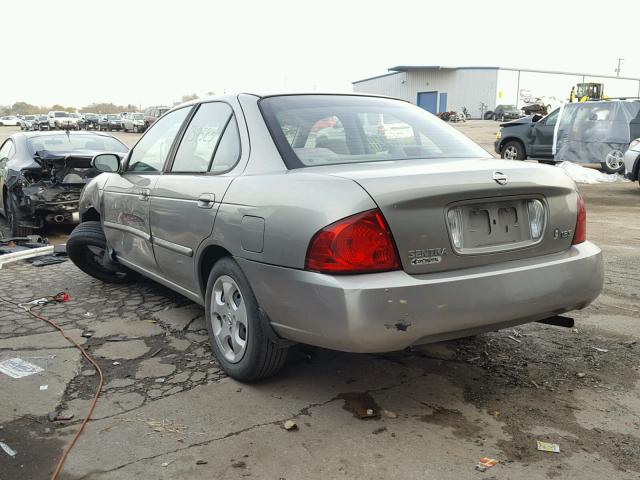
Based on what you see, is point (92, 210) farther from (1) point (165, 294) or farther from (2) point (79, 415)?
(2) point (79, 415)

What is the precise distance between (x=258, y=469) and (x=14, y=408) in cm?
149

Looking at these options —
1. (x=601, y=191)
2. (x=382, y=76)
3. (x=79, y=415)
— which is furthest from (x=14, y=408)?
(x=382, y=76)

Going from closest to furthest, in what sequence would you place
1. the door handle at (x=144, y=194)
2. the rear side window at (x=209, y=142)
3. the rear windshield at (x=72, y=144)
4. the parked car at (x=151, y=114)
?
the rear side window at (x=209, y=142), the door handle at (x=144, y=194), the rear windshield at (x=72, y=144), the parked car at (x=151, y=114)

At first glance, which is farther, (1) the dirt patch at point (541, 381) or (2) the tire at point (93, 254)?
(2) the tire at point (93, 254)

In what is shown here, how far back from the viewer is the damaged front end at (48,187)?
7824mm

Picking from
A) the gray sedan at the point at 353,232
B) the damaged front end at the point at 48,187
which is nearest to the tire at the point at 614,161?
the damaged front end at the point at 48,187

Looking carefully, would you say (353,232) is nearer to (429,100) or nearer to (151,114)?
(151,114)

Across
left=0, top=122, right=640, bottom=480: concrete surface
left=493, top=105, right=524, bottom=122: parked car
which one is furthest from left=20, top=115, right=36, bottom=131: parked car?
left=0, top=122, right=640, bottom=480: concrete surface

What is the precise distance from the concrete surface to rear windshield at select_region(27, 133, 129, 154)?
160 inches

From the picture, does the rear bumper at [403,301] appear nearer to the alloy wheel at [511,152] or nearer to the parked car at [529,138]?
the parked car at [529,138]

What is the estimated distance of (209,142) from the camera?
13.0 ft

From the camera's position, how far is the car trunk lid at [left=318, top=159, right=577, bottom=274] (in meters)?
2.82

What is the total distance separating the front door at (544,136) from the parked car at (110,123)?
43082 mm

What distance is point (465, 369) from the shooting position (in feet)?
12.1
